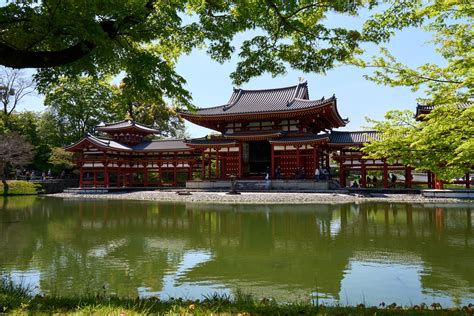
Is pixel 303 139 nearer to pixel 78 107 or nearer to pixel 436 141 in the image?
pixel 436 141

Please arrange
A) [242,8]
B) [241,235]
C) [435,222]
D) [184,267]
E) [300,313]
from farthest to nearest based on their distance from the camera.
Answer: [435,222]
[241,235]
[184,267]
[242,8]
[300,313]

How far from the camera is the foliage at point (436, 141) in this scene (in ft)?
16.3

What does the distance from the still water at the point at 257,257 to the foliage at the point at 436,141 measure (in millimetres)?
1858

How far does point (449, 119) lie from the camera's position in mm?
5016

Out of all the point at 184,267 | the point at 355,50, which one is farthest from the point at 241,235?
the point at 355,50

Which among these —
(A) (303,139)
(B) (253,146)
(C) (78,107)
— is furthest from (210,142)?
(C) (78,107)

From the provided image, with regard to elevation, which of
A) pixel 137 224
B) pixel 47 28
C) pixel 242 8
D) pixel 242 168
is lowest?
pixel 137 224

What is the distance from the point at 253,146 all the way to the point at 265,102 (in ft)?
13.4

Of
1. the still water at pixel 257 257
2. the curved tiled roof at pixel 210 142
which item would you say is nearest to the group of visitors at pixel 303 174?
the curved tiled roof at pixel 210 142

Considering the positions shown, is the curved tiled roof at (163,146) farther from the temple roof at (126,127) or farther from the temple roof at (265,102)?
the temple roof at (265,102)

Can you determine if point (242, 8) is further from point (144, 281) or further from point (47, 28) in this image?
point (144, 281)

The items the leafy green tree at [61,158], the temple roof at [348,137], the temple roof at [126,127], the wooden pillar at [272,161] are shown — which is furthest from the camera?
the temple roof at [126,127]

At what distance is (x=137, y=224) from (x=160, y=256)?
205 inches

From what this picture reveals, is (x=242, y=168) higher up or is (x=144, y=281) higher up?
(x=242, y=168)
